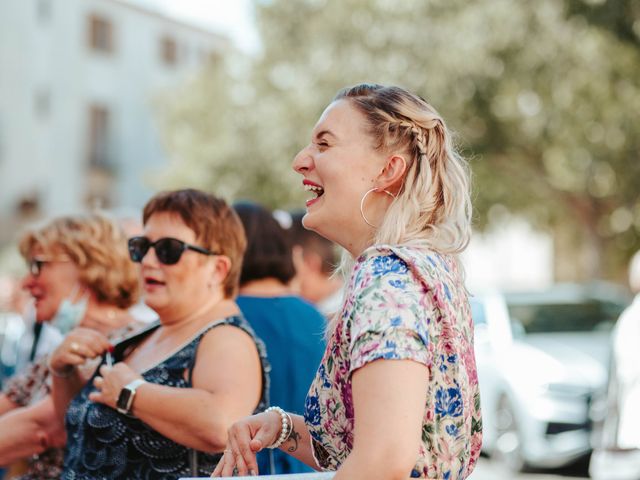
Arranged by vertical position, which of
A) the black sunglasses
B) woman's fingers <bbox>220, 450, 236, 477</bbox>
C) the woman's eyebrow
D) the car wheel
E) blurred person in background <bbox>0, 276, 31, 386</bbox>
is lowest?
the car wheel

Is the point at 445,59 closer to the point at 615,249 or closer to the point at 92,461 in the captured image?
the point at 615,249

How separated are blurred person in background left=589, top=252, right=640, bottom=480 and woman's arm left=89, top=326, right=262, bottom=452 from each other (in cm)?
330

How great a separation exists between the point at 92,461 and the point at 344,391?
1295mm

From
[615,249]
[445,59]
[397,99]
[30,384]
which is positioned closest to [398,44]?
[445,59]

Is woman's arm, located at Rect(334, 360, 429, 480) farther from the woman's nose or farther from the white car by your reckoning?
the white car

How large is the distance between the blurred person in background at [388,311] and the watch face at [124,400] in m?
0.68

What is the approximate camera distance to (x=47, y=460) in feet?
12.7

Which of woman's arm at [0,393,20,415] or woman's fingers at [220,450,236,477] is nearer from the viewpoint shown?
woman's fingers at [220,450,236,477]

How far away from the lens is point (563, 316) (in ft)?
36.2

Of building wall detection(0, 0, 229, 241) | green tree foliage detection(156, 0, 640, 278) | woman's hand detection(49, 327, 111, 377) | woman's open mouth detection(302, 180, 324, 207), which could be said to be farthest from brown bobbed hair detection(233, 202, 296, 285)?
building wall detection(0, 0, 229, 241)

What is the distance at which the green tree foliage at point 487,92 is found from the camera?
1617 cm

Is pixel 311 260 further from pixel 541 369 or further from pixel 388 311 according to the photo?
pixel 541 369

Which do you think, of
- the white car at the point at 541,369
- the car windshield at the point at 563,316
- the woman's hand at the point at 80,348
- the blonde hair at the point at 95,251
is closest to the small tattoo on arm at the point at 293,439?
the woman's hand at the point at 80,348

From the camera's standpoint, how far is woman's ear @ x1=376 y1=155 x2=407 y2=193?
235 centimetres
